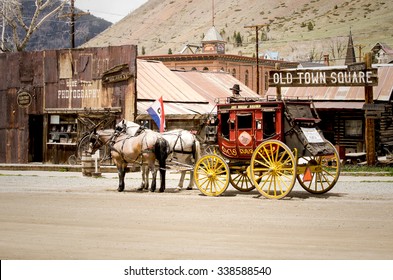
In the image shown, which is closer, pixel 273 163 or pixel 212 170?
pixel 273 163

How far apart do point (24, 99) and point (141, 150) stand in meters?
18.0

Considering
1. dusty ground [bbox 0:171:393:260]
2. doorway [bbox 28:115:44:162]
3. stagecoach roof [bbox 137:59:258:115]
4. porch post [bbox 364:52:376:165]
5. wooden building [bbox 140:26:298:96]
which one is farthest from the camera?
wooden building [bbox 140:26:298:96]

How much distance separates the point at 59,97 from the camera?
36.1 metres

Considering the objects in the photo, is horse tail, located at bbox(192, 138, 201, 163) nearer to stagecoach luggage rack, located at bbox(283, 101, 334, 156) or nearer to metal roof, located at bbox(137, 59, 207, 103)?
stagecoach luggage rack, located at bbox(283, 101, 334, 156)

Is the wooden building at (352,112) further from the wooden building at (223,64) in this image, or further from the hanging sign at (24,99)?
the wooden building at (223,64)

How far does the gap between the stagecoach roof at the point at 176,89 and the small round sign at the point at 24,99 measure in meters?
5.37

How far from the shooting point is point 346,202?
1734 cm

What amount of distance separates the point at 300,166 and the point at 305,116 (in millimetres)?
1234

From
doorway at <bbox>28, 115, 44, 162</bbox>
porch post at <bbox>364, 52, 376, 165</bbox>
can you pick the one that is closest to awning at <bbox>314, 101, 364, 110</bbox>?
porch post at <bbox>364, 52, 376, 165</bbox>

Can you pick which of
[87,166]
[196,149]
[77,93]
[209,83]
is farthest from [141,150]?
[209,83]

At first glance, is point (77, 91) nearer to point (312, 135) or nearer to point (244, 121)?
point (244, 121)

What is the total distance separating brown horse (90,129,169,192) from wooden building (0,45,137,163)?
40.9 ft

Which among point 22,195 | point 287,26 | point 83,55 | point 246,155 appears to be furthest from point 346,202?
point 287,26

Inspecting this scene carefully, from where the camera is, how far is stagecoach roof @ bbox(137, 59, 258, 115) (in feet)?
117
